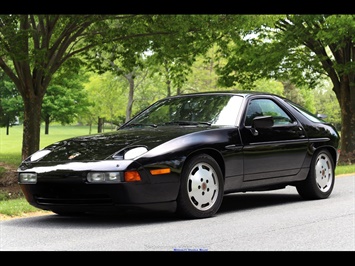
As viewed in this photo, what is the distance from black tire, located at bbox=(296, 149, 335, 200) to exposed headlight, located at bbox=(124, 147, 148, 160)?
3.26 meters

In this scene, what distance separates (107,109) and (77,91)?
4.56 meters

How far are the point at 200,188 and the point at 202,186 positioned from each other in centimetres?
4

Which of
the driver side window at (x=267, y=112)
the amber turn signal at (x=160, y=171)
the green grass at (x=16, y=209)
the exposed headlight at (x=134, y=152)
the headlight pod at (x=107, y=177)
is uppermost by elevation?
the driver side window at (x=267, y=112)

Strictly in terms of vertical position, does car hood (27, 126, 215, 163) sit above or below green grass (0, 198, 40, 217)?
above

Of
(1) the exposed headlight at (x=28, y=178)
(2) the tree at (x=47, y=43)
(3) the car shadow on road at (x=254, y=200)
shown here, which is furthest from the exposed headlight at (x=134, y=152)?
(2) the tree at (x=47, y=43)

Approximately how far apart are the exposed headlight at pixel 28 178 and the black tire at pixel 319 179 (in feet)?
13.3

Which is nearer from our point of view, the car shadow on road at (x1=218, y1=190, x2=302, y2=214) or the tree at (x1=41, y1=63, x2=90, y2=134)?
the car shadow on road at (x1=218, y1=190, x2=302, y2=214)

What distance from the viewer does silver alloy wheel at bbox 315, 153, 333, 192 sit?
Answer: 34.0 feet

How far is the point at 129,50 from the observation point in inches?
902

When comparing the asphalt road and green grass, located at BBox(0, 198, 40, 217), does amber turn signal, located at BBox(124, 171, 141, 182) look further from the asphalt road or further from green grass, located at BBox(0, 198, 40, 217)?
green grass, located at BBox(0, 198, 40, 217)

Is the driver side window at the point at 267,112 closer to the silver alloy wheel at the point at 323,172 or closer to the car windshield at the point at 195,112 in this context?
the car windshield at the point at 195,112

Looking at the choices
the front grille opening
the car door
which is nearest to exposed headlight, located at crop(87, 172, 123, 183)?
the front grille opening

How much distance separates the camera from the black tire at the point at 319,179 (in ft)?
33.6

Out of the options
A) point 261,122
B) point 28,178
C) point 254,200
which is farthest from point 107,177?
point 254,200
